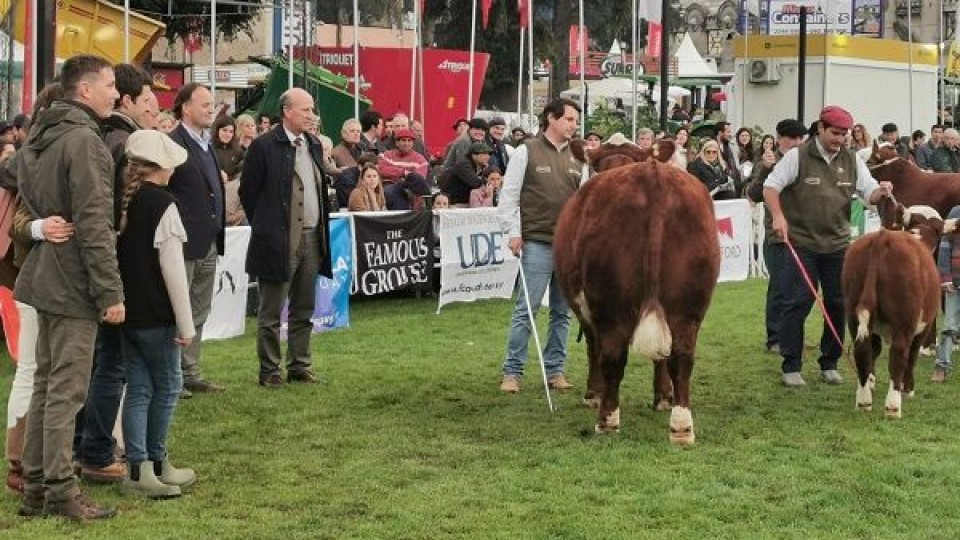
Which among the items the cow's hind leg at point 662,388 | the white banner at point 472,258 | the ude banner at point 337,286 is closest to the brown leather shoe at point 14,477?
the cow's hind leg at point 662,388

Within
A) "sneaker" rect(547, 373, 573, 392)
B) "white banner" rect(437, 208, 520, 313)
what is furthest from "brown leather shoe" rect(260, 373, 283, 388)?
"white banner" rect(437, 208, 520, 313)

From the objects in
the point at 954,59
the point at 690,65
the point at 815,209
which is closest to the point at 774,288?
the point at 815,209

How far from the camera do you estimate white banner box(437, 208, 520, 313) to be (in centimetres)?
1573

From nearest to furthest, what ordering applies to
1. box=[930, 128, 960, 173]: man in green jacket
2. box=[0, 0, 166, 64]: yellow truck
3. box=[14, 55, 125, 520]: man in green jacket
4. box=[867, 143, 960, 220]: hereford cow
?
box=[14, 55, 125, 520]: man in green jacket
box=[867, 143, 960, 220]: hereford cow
box=[0, 0, 166, 64]: yellow truck
box=[930, 128, 960, 173]: man in green jacket

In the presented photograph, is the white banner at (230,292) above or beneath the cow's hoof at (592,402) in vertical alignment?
above

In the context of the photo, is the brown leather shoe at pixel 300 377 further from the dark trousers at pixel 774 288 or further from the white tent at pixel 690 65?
the white tent at pixel 690 65

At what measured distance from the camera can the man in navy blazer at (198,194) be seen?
884 cm

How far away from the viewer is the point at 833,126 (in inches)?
420

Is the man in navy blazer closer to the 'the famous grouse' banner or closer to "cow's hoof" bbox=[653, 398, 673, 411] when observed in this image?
"cow's hoof" bbox=[653, 398, 673, 411]

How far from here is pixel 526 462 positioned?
8.02 m

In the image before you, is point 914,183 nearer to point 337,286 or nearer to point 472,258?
point 472,258

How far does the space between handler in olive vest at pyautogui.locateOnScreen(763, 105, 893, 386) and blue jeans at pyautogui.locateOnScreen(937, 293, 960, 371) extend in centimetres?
89

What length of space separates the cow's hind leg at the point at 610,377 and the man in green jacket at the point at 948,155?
17732 mm

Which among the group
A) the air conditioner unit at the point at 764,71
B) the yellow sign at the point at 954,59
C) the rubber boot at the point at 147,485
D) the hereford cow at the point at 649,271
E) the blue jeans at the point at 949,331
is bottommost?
the rubber boot at the point at 147,485
